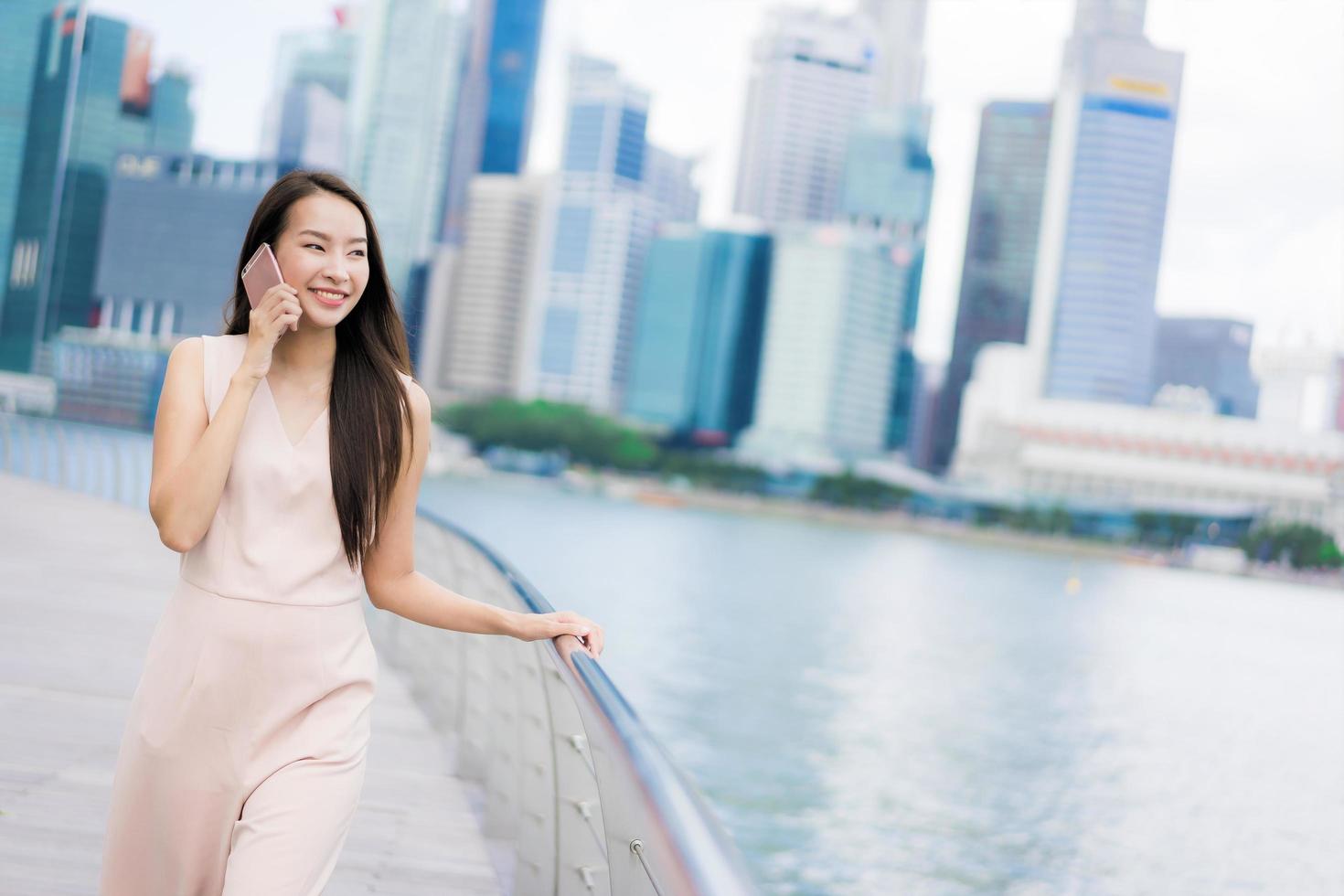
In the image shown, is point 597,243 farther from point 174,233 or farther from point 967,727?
point 967,727

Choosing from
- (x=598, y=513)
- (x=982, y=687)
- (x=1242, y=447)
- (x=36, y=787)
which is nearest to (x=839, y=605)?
(x=982, y=687)

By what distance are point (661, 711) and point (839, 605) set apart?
57.3ft

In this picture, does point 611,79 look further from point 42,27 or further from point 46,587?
point 46,587

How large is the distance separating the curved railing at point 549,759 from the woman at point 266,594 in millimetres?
345

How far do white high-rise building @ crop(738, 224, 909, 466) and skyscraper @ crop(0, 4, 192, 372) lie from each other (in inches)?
2194

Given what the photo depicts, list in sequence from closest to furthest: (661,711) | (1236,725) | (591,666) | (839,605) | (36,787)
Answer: (591,666)
(36,787)
(661,711)
(1236,725)
(839,605)

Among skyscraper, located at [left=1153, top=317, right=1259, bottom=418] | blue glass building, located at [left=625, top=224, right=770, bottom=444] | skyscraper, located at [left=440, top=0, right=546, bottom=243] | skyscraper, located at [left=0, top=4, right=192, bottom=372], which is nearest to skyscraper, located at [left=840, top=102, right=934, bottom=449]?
blue glass building, located at [left=625, top=224, right=770, bottom=444]

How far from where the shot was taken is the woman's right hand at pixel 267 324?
61.0 inches

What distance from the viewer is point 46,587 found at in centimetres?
675

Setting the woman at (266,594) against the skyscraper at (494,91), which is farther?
the skyscraper at (494,91)

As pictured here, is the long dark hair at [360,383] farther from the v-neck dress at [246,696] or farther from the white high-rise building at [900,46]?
the white high-rise building at [900,46]

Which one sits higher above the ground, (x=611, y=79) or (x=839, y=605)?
(x=611, y=79)

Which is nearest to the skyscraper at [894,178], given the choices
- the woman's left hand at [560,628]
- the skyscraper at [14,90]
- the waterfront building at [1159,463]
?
the waterfront building at [1159,463]

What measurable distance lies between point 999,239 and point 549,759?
143 m
